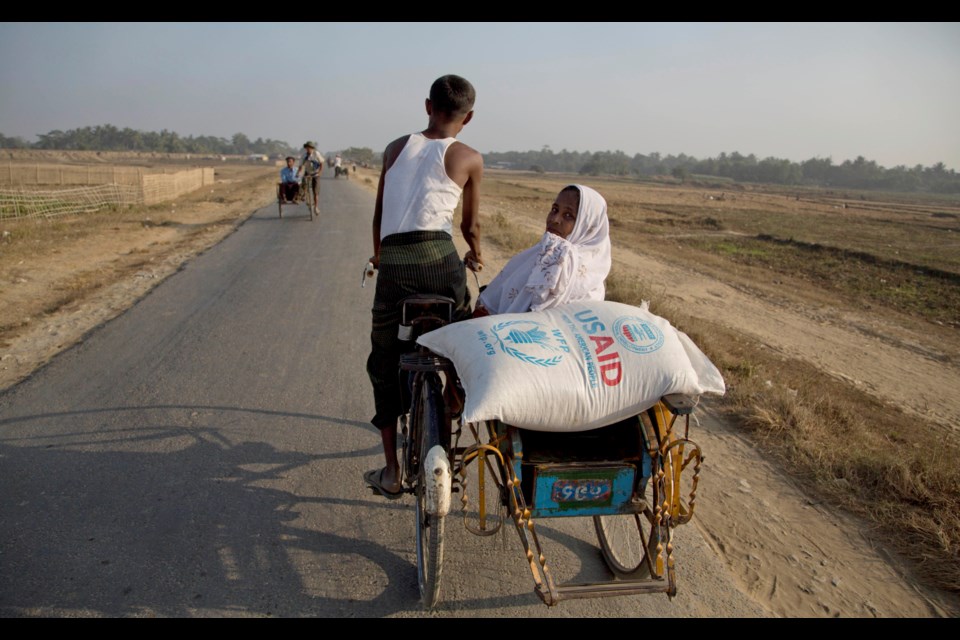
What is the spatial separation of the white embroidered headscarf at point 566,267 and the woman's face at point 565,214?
3 centimetres

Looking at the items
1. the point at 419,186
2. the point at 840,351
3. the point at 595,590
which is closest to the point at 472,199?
the point at 419,186

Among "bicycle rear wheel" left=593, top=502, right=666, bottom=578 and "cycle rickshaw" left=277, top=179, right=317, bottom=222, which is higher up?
"cycle rickshaw" left=277, top=179, right=317, bottom=222

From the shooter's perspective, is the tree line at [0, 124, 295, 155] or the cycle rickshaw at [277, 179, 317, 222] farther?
the tree line at [0, 124, 295, 155]

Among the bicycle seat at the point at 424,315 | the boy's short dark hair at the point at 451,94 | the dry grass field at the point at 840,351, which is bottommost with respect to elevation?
the dry grass field at the point at 840,351

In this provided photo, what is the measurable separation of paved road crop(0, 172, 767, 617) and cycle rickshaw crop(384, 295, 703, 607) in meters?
0.30

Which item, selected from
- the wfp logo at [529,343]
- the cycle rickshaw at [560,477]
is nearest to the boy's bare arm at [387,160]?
the cycle rickshaw at [560,477]

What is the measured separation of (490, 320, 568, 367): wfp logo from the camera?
2219 mm

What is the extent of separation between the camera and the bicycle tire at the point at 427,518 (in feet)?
7.44

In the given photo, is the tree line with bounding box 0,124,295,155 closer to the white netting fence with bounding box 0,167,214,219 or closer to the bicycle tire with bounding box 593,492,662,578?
the white netting fence with bounding box 0,167,214,219

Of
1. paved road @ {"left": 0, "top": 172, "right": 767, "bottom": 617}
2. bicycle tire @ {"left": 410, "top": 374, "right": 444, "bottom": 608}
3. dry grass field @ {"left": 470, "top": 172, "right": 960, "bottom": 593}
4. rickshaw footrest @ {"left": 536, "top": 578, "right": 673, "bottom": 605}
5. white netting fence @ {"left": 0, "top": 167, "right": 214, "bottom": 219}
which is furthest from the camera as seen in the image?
white netting fence @ {"left": 0, "top": 167, "right": 214, "bottom": 219}

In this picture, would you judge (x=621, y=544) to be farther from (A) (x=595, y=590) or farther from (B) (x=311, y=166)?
(B) (x=311, y=166)

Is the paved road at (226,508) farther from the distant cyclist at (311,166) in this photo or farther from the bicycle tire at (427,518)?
the distant cyclist at (311,166)

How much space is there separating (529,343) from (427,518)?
870mm

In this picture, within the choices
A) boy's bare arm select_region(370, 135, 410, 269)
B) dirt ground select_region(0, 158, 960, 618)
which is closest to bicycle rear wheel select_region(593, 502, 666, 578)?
dirt ground select_region(0, 158, 960, 618)
